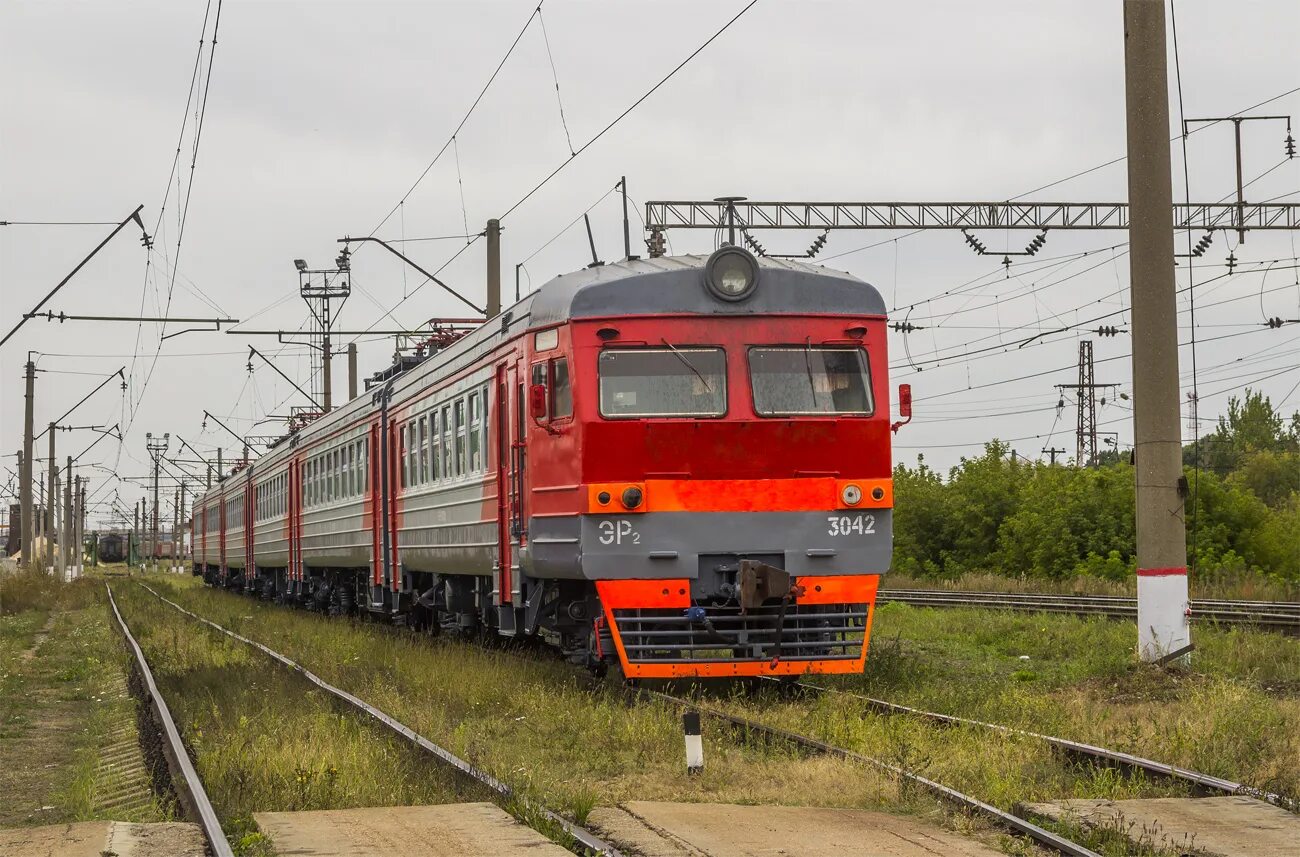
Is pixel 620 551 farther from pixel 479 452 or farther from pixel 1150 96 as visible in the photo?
pixel 1150 96

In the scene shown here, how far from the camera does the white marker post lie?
921 cm

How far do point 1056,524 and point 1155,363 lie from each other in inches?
918

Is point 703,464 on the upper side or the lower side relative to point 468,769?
upper

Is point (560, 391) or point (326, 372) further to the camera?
point (326, 372)

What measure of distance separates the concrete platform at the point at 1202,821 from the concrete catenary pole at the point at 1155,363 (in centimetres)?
599

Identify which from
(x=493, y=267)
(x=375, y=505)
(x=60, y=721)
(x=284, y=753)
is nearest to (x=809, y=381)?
(x=284, y=753)

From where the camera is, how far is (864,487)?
1284 cm

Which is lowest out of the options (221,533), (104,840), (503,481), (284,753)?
(104,840)

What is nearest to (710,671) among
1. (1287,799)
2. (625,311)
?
(625,311)

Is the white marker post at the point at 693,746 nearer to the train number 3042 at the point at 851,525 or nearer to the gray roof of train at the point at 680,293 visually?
the train number 3042 at the point at 851,525

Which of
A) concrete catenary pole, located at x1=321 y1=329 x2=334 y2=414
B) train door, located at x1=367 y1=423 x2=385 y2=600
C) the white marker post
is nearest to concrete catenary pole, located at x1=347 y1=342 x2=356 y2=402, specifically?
concrete catenary pole, located at x1=321 y1=329 x2=334 y2=414

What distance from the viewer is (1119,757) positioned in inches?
351

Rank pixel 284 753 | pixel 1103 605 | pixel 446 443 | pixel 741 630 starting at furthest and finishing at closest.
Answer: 1. pixel 1103 605
2. pixel 446 443
3. pixel 741 630
4. pixel 284 753

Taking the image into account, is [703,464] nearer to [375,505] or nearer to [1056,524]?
[375,505]
